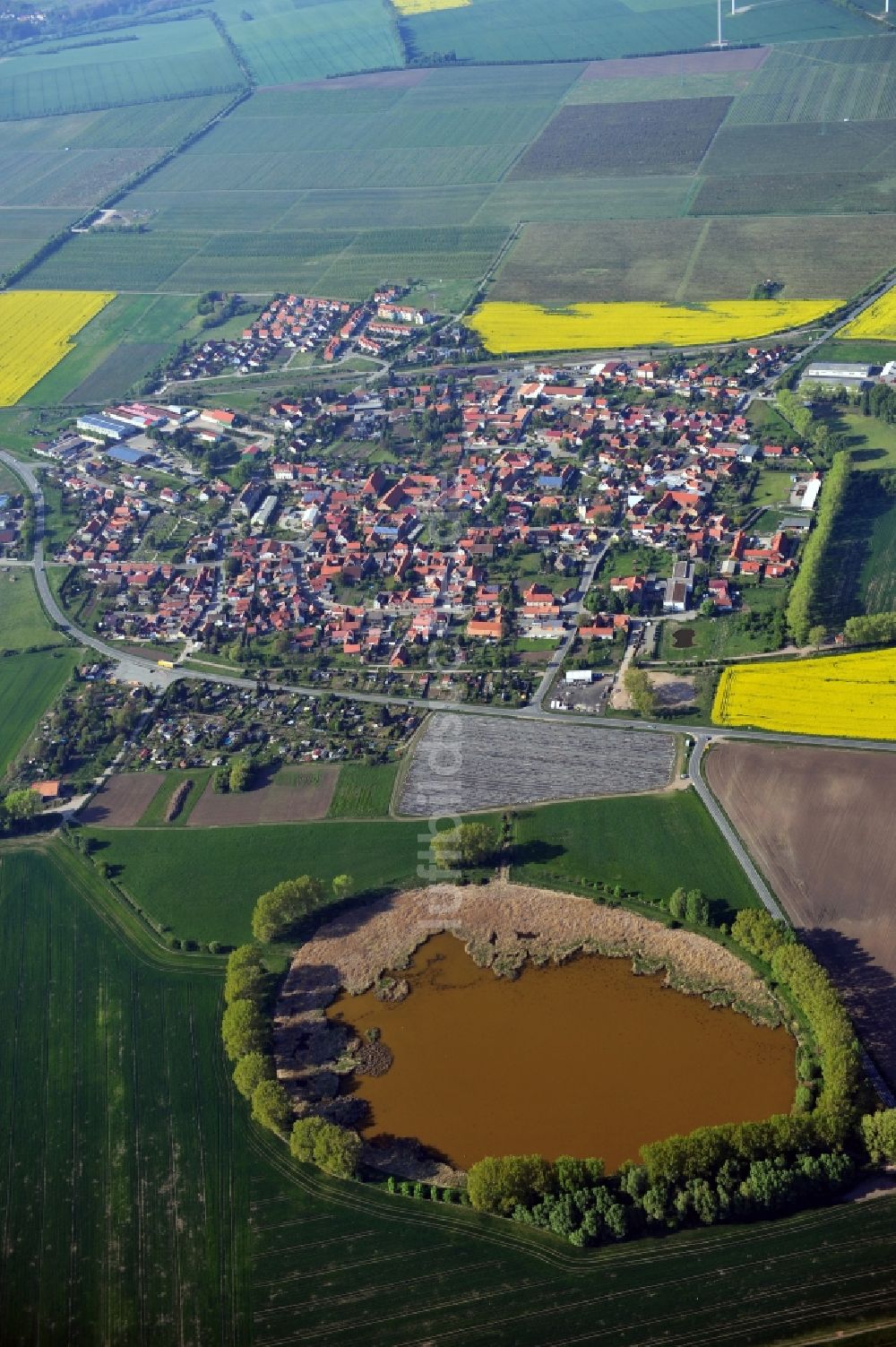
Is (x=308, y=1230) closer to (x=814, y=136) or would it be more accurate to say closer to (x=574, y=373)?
(x=574, y=373)

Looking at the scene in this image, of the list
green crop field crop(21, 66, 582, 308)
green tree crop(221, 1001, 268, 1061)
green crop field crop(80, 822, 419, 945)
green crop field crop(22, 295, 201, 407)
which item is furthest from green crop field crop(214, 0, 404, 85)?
green tree crop(221, 1001, 268, 1061)

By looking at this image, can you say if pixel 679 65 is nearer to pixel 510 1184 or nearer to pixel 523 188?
pixel 523 188

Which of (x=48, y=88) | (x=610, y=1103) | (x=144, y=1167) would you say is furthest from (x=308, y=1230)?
(x=48, y=88)

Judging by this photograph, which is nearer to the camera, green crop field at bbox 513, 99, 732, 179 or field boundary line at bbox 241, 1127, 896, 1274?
field boundary line at bbox 241, 1127, 896, 1274

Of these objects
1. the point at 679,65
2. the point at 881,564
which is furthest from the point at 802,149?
the point at 881,564

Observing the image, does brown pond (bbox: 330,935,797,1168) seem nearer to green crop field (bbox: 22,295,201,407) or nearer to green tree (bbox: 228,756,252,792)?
green tree (bbox: 228,756,252,792)

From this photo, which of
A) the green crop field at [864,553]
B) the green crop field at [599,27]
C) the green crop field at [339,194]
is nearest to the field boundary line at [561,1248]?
the green crop field at [864,553]

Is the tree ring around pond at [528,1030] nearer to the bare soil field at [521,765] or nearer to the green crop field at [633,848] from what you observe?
the green crop field at [633,848]
